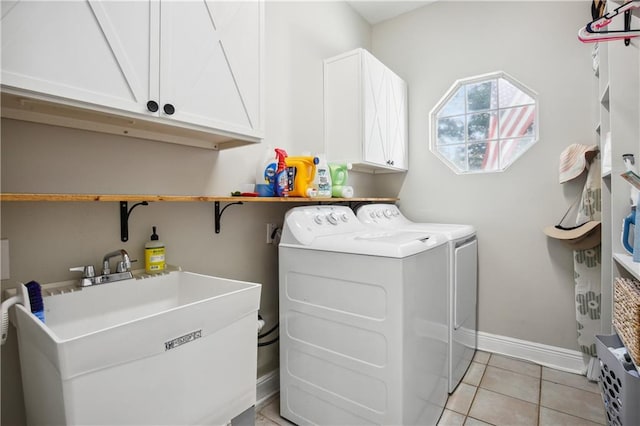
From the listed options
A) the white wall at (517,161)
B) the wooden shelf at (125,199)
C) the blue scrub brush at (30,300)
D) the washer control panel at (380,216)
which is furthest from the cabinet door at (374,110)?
the blue scrub brush at (30,300)

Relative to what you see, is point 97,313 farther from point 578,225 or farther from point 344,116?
point 578,225

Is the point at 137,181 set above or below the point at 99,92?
below

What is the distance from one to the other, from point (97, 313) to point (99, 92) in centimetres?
76

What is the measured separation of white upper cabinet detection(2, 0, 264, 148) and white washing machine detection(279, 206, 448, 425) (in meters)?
0.69

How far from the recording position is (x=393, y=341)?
4.68 feet

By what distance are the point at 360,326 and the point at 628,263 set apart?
116 centimetres

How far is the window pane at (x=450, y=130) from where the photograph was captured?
289 cm

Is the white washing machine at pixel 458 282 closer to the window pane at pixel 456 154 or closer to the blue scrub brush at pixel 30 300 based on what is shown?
the window pane at pixel 456 154

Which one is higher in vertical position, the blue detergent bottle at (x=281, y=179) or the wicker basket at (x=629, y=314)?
the blue detergent bottle at (x=281, y=179)

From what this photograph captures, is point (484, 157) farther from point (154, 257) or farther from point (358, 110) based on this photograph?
point (154, 257)

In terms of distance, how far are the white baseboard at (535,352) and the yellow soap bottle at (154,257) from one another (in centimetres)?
253

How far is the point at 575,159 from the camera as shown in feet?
7.31

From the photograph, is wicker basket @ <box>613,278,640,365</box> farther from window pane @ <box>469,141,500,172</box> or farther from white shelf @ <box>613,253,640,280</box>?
window pane @ <box>469,141,500,172</box>

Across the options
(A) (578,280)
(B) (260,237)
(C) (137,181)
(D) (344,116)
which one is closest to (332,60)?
(D) (344,116)
